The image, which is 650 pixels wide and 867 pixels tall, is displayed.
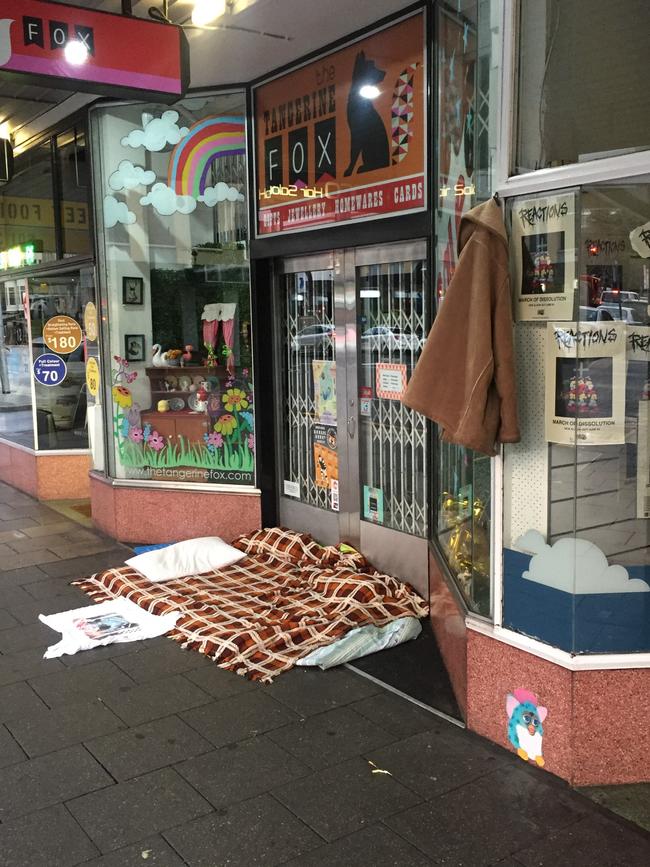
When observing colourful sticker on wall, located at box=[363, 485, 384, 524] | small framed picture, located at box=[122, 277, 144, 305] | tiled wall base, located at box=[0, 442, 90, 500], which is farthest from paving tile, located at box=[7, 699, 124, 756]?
tiled wall base, located at box=[0, 442, 90, 500]

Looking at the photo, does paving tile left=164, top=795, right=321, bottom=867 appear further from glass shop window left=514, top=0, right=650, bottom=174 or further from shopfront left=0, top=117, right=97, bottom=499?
shopfront left=0, top=117, right=97, bottom=499

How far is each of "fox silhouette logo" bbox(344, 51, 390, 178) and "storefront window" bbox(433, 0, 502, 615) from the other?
1.92ft

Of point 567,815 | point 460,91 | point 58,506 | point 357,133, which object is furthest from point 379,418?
point 58,506

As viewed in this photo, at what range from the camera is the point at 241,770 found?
3.68m

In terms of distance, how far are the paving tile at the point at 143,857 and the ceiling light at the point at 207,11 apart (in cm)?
452

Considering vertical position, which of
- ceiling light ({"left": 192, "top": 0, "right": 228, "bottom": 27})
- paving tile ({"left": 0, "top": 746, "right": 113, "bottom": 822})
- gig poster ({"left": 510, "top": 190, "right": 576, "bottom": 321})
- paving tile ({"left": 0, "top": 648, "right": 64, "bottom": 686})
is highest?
ceiling light ({"left": 192, "top": 0, "right": 228, "bottom": 27})

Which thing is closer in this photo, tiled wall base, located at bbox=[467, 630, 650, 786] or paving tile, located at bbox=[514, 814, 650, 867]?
paving tile, located at bbox=[514, 814, 650, 867]

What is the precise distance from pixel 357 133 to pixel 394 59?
54 centimetres

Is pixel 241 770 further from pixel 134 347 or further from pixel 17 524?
pixel 17 524

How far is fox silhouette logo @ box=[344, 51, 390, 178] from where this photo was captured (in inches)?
214

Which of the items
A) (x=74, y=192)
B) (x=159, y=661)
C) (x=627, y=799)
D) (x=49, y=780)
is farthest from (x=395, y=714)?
(x=74, y=192)

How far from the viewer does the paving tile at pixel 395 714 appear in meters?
4.03

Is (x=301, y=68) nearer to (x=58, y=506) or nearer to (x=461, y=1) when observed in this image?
(x=461, y=1)

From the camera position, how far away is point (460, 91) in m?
4.34
